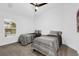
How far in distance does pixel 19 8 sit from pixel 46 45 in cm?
87

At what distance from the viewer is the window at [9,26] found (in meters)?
1.30

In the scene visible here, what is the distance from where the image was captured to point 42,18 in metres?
1.48

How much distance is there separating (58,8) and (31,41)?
82 centimetres

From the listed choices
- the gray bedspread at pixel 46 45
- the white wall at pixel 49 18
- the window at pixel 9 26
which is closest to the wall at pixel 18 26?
the window at pixel 9 26

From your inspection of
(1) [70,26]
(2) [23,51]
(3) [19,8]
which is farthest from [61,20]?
(2) [23,51]

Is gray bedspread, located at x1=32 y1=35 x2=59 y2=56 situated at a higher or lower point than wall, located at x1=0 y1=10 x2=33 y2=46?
lower

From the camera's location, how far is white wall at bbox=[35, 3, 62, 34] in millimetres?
1399

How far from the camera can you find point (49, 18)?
1453mm

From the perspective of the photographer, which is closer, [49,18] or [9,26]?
[9,26]

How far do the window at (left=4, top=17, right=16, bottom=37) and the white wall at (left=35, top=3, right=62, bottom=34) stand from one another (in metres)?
0.44

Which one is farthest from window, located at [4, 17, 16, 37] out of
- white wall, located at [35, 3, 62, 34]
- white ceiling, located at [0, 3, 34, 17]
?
white wall, located at [35, 3, 62, 34]

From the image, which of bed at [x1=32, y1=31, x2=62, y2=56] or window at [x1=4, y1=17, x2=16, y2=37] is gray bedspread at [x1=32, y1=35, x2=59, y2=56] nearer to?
bed at [x1=32, y1=31, x2=62, y2=56]

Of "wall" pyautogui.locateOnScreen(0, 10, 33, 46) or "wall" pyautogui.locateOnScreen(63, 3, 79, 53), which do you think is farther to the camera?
"wall" pyautogui.locateOnScreen(63, 3, 79, 53)

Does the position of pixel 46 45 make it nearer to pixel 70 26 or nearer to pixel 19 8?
pixel 70 26
